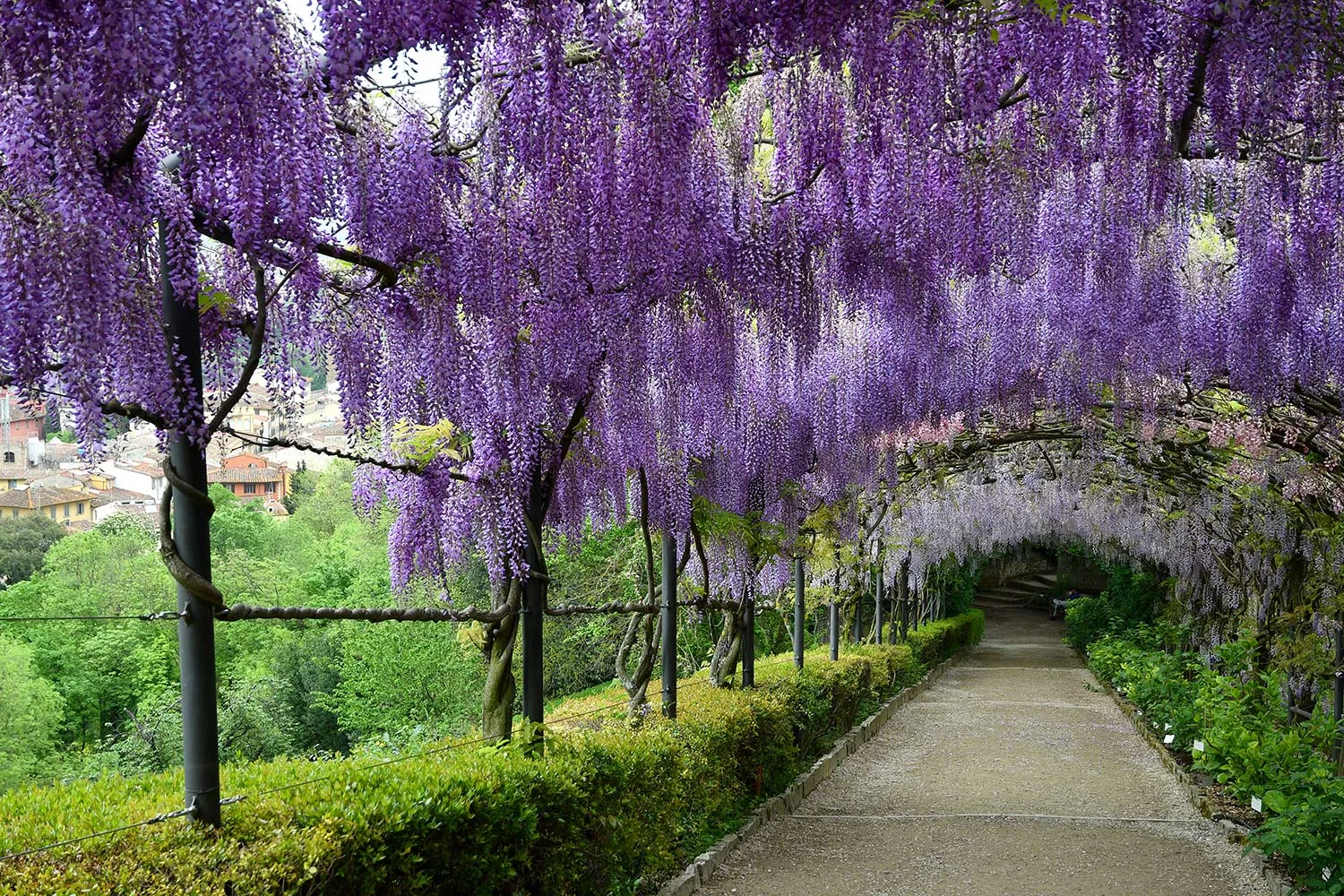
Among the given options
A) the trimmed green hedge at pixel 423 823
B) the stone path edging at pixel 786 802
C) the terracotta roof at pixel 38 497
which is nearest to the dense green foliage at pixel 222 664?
the terracotta roof at pixel 38 497

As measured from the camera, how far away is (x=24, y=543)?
34.2 meters

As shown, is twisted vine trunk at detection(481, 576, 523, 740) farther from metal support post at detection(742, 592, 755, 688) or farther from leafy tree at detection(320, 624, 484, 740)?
leafy tree at detection(320, 624, 484, 740)

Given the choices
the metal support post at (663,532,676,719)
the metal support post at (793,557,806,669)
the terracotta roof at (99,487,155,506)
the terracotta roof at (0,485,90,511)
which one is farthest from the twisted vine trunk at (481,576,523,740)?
the terracotta roof at (99,487,155,506)

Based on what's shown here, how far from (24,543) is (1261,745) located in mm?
35336

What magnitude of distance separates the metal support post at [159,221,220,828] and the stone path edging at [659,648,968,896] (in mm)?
2951

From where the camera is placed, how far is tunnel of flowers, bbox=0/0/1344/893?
2121 millimetres

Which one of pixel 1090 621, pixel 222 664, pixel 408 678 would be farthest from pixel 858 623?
pixel 222 664

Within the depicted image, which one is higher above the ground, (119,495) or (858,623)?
(119,495)

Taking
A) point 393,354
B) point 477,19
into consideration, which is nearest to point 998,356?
point 393,354

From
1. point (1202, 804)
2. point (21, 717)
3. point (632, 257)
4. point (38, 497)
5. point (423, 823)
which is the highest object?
point (632, 257)

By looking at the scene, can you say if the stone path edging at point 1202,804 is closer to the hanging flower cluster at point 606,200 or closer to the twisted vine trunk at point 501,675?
the hanging flower cluster at point 606,200

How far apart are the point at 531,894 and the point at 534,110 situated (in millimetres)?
2504

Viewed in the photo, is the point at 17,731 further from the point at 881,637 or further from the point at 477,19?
the point at 477,19

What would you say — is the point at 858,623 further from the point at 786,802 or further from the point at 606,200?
the point at 606,200
